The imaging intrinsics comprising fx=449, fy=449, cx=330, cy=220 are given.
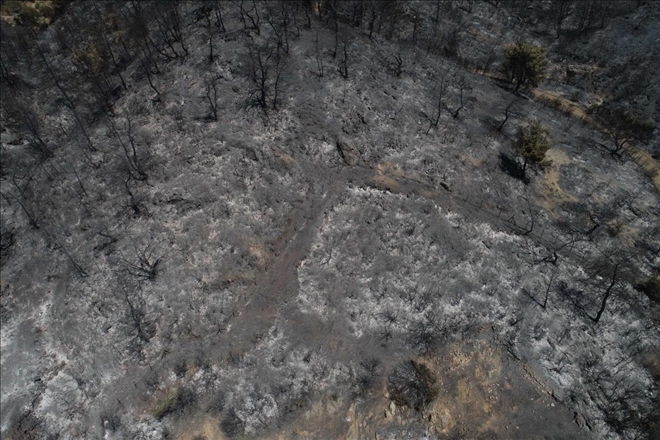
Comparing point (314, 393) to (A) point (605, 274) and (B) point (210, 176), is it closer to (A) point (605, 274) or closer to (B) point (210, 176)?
(B) point (210, 176)

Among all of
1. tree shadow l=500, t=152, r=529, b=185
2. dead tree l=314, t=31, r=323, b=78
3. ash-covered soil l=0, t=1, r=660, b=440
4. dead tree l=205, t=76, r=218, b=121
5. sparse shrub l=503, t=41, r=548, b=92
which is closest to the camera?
ash-covered soil l=0, t=1, r=660, b=440

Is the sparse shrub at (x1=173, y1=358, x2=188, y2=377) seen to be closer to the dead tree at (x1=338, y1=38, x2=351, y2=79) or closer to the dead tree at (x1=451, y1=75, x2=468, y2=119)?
the dead tree at (x1=338, y1=38, x2=351, y2=79)

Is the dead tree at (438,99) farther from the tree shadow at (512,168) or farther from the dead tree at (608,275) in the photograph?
the dead tree at (608,275)

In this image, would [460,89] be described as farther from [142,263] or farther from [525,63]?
[142,263]

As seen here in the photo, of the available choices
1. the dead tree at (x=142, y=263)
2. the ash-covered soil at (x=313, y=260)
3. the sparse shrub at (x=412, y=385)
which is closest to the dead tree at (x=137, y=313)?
the ash-covered soil at (x=313, y=260)

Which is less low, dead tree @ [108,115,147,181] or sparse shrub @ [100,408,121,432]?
dead tree @ [108,115,147,181]

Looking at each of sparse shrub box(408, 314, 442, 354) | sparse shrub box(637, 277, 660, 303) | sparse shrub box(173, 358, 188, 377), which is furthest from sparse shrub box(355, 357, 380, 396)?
sparse shrub box(637, 277, 660, 303)

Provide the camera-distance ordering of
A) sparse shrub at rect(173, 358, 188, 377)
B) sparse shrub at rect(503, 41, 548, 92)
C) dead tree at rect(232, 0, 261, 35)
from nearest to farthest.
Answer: sparse shrub at rect(173, 358, 188, 377) → dead tree at rect(232, 0, 261, 35) → sparse shrub at rect(503, 41, 548, 92)
